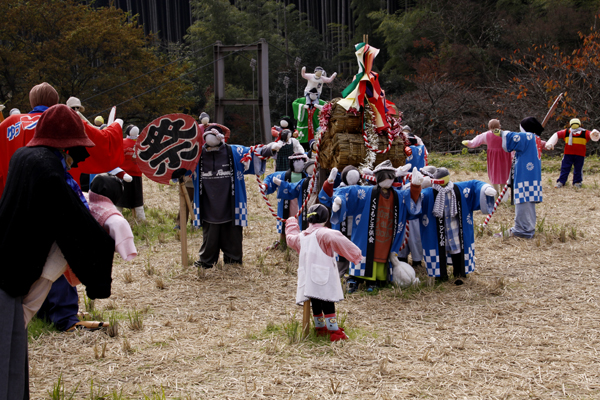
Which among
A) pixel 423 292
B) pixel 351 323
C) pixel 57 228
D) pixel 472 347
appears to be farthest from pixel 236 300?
pixel 57 228

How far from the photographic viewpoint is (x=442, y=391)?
355cm

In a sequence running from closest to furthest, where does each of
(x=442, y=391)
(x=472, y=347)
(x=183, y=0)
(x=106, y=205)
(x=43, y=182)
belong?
1. (x=43, y=182)
2. (x=106, y=205)
3. (x=442, y=391)
4. (x=472, y=347)
5. (x=183, y=0)

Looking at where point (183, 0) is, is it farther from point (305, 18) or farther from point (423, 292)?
point (423, 292)

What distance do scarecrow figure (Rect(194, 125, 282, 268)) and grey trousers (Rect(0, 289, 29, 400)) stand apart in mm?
3673

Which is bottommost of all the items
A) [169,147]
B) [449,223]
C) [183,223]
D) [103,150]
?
[183,223]

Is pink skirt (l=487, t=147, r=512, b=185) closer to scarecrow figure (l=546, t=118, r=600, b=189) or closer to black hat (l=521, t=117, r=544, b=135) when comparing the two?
black hat (l=521, t=117, r=544, b=135)

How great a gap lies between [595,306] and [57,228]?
4.66 meters

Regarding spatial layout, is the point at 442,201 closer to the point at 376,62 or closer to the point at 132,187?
the point at 132,187

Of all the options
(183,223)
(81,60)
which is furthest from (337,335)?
(81,60)

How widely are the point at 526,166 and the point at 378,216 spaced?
3.18 m

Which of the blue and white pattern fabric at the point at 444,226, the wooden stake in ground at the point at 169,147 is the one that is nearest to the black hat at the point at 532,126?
the blue and white pattern fabric at the point at 444,226

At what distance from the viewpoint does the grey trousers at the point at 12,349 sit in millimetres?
2807

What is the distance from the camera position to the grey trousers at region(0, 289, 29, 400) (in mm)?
2807

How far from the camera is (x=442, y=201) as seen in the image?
5.69 m
